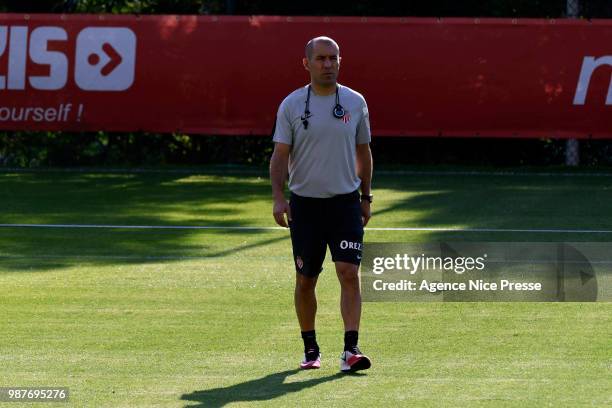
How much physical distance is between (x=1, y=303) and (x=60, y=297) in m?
0.55

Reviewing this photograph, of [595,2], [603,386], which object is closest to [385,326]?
[603,386]

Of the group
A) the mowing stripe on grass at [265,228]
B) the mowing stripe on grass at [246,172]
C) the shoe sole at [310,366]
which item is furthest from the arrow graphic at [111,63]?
the shoe sole at [310,366]

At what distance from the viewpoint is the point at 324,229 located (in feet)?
30.4

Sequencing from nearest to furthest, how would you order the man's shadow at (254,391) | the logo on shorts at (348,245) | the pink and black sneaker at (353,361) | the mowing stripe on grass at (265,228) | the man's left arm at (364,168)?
1. the man's shadow at (254,391)
2. the pink and black sneaker at (353,361)
3. the logo on shorts at (348,245)
4. the man's left arm at (364,168)
5. the mowing stripe on grass at (265,228)

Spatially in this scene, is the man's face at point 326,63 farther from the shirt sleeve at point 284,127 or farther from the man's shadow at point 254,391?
the man's shadow at point 254,391

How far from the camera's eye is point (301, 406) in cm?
795

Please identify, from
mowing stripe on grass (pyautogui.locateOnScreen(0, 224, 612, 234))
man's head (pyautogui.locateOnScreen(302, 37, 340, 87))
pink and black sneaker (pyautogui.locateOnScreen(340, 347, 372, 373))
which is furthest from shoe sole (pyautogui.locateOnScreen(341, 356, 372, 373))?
mowing stripe on grass (pyautogui.locateOnScreen(0, 224, 612, 234))

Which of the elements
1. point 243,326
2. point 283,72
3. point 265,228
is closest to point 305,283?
point 243,326

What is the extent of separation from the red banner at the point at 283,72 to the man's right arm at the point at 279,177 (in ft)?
51.6

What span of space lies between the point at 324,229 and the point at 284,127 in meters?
0.68

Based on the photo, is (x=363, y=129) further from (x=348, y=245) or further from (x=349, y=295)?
(x=349, y=295)

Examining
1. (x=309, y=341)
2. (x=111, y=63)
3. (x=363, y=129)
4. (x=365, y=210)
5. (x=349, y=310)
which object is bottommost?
(x=309, y=341)

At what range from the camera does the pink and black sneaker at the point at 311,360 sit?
912 cm

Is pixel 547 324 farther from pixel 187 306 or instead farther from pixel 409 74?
pixel 409 74
